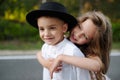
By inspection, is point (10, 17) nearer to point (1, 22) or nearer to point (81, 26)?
point (1, 22)

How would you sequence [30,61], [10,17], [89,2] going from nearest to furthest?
[30,61], [10,17], [89,2]

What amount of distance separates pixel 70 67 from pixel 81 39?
210mm

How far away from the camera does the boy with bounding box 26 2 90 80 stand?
2.35m

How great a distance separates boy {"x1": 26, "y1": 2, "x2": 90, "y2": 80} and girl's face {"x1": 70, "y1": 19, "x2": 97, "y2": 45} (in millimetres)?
53

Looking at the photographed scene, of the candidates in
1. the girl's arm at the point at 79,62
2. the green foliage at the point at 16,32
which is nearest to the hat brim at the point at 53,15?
the girl's arm at the point at 79,62

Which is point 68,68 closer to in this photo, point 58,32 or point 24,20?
point 58,32

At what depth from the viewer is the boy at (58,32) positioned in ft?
7.70

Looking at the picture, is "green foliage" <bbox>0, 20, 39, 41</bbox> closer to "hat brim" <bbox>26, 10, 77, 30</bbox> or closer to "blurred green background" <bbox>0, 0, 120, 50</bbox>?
"blurred green background" <bbox>0, 0, 120, 50</bbox>

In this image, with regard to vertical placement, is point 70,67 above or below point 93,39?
below

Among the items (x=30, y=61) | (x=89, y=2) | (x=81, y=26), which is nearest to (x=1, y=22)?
(x=89, y=2)

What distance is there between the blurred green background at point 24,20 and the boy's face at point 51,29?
9256 mm

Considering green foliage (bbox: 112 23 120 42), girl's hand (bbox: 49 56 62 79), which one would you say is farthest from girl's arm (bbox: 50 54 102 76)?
green foliage (bbox: 112 23 120 42)

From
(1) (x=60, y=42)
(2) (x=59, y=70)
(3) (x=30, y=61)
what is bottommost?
(3) (x=30, y=61)

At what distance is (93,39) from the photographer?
248 cm
